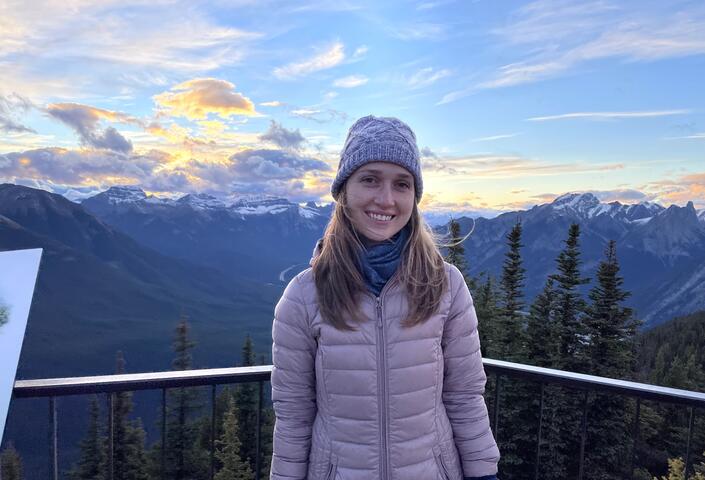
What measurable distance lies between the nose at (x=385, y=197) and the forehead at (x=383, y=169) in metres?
0.05

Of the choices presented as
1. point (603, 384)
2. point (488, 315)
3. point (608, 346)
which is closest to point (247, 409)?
point (488, 315)

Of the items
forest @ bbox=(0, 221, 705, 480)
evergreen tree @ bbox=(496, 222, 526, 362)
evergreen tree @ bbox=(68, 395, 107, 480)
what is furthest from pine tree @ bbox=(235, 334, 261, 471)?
evergreen tree @ bbox=(496, 222, 526, 362)

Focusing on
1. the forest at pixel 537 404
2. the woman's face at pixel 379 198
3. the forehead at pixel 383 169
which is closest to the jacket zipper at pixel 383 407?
the woman's face at pixel 379 198

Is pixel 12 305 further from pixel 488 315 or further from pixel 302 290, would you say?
pixel 488 315

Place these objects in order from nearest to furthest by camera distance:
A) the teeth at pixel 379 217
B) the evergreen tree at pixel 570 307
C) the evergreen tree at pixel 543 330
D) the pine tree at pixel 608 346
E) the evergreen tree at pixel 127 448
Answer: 1. the teeth at pixel 379 217
2. the evergreen tree at pixel 127 448
3. the pine tree at pixel 608 346
4. the evergreen tree at pixel 570 307
5. the evergreen tree at pixel 543 330

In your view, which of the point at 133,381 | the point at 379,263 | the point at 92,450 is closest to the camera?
the point at 379,263

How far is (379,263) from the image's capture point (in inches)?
86.6

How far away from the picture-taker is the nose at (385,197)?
2.15 m

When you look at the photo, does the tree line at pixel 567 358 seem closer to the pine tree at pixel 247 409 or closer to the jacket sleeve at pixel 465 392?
the pine tree at pixel 247 409

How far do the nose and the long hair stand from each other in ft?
0.55

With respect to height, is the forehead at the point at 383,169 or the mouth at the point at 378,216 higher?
the forehead at the point at 383,169

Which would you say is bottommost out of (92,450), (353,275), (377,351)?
(92,450)

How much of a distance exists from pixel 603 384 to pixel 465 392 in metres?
1.23

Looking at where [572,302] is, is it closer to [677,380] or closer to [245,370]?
[677,380]
